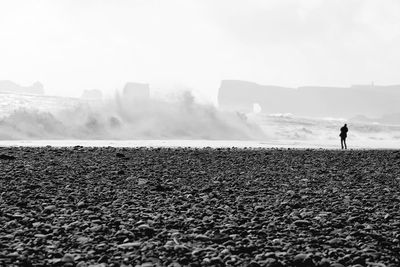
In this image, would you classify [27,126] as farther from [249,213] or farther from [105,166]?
[249,213]

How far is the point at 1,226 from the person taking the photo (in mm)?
5504

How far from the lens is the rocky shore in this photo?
4.45m

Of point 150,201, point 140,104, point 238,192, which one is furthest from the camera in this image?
point 140,104

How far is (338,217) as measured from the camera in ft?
19.8

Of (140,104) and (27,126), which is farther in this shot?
(140,104)

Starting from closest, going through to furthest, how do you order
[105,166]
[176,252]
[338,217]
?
[176,252] → [338,217] → [105,166]

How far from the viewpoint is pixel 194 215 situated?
617cm

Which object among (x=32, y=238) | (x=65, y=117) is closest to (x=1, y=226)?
(x=32, y=238)

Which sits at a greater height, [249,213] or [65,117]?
[65,117]

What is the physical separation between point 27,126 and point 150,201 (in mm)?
20004

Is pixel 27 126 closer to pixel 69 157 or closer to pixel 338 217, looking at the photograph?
pixel 69 157

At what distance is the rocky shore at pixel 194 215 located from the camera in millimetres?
4445

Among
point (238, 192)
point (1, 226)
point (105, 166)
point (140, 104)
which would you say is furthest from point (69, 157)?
point (140, 104)

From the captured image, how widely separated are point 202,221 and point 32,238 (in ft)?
6.10
